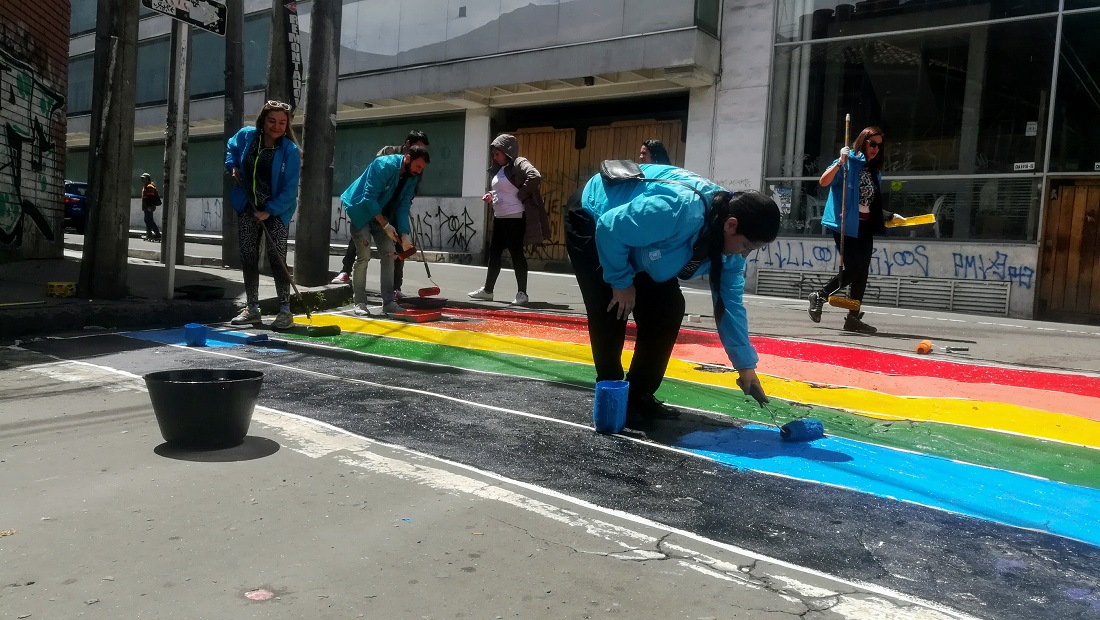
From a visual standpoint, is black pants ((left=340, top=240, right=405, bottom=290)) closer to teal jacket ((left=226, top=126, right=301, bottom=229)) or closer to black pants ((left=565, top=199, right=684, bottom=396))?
teal jacket ((left=226, top=126, right=301, bottom=229))

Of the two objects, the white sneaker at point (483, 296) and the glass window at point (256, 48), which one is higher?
the glass window at point (256, 48)

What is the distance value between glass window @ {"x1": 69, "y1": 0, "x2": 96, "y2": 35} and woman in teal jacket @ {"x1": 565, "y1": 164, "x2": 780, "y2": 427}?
3172 cm

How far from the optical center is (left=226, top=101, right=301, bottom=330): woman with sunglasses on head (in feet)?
A: 22.9

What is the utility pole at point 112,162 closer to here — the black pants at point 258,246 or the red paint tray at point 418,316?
the black pants at point 258,246

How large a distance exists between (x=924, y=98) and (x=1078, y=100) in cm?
213

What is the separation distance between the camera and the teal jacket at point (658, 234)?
3834 mm

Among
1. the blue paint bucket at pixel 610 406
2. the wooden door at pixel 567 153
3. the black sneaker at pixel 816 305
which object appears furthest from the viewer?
the wooden door at pixel 567 153

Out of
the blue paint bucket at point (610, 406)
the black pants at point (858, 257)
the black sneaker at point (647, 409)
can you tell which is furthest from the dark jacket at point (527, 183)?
the blue paint bucket at point (610, 406)

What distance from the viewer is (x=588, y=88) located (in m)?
18.0

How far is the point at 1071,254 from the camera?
1275 centimetres

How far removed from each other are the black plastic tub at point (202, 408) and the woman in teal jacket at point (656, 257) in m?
1.63

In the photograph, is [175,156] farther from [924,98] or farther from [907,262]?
[924,98]

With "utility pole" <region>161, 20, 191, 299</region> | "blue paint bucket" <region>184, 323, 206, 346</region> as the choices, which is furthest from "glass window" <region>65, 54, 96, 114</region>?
"blue paint bucket" <region>184, 323, 206, 346</region>

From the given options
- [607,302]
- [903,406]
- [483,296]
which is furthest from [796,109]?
[607,302]
